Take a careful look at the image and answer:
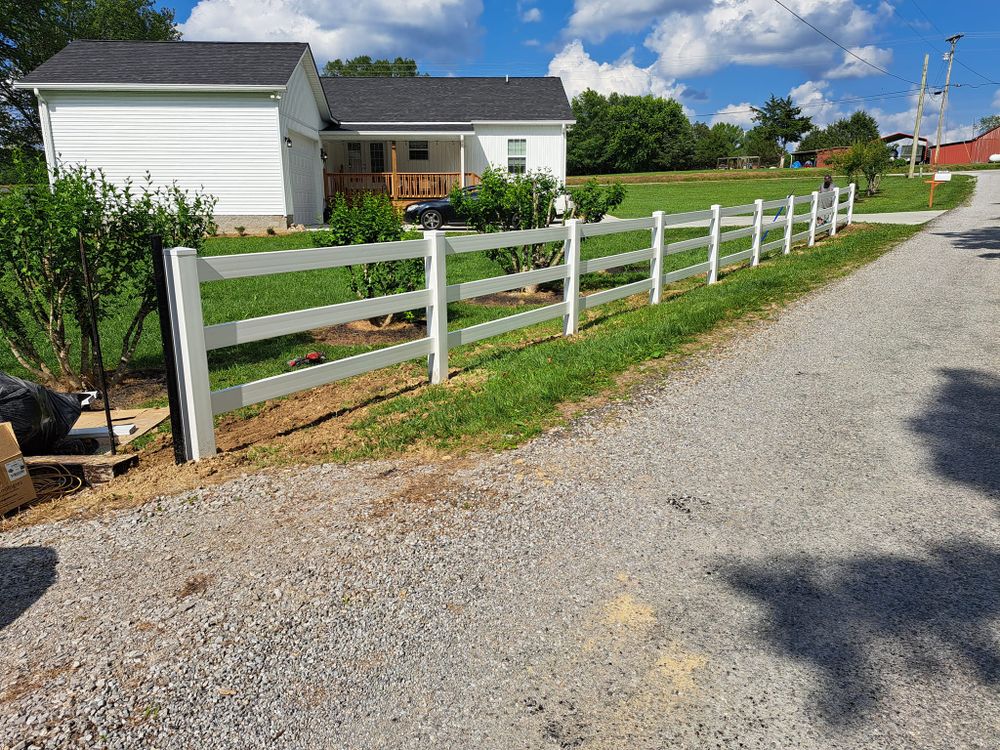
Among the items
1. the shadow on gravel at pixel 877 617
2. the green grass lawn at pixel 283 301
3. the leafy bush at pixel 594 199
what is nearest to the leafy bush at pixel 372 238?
the green grass lawn at pixel 283 301

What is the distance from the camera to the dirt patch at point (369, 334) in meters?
8.90

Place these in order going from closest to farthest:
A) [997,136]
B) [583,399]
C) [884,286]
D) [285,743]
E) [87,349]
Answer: [285,743] → [583,399] → [87,349] → [884,286] → [997,136]

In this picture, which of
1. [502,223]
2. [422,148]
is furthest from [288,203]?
[502,223]

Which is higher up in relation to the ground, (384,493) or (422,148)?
(422,148)

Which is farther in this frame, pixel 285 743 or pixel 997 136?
pixel 997 136

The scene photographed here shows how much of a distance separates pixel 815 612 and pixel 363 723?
1.76m

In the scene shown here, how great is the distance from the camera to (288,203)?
71.2ft

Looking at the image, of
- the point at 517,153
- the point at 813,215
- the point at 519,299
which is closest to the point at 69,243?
the point at 519,299

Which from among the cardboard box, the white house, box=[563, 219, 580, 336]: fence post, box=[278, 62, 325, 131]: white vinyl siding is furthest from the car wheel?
the cardboard box

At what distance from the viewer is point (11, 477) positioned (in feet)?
13.9

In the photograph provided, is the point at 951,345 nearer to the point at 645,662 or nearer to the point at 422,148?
the point at 645,662

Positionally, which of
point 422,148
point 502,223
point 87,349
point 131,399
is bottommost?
point 131,399

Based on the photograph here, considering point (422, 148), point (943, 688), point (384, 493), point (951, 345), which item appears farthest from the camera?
point (422, 148)

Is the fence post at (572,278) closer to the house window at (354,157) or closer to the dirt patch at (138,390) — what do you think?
the dirt patch at (138,390)
